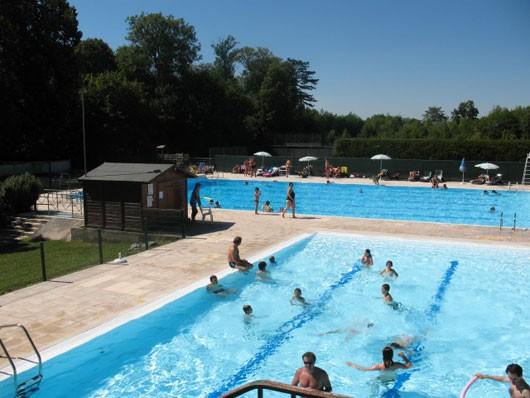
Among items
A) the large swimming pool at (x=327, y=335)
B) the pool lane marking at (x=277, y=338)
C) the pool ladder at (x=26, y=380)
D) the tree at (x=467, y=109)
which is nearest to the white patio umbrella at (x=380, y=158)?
the large swimming pool at (x=327, y=335)

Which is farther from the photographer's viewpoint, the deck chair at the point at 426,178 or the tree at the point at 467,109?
the tree at the point at 467,109

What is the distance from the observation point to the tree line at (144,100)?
33.9 m

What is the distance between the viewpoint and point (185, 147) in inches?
2184

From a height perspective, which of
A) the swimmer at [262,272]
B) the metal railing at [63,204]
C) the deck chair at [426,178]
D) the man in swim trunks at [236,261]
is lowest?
the swimmer at [262,272]

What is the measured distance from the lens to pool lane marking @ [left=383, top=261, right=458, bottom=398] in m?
7.53

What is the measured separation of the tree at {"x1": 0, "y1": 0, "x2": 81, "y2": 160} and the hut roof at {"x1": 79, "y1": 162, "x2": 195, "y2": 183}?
1749 cm

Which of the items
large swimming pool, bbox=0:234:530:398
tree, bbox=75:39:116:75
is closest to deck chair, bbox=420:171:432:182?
large swimming pool, bbox=0:234:530:398

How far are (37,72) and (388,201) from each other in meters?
26.4

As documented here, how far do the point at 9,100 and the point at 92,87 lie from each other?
42.3 feet

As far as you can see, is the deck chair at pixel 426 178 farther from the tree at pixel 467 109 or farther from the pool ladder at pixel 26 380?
the tree at pixel 467 109

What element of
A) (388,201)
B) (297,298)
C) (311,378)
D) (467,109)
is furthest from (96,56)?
(467,109)

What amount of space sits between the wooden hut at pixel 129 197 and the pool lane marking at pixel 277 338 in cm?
606

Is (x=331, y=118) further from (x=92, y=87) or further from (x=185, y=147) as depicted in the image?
(x=92, y=87)

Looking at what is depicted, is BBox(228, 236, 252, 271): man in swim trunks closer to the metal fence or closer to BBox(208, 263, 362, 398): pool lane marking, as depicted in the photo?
BBox(208, 263, 362, 398): pool lane marking
